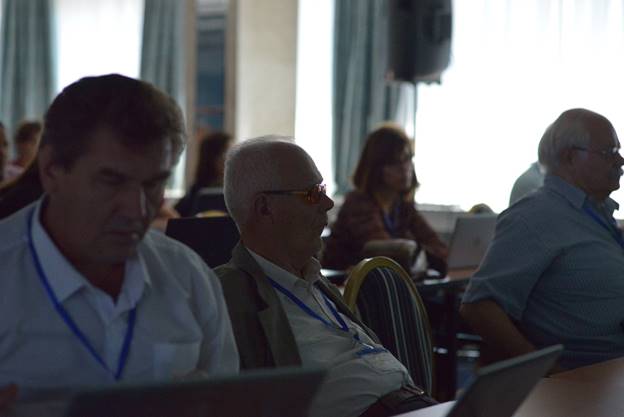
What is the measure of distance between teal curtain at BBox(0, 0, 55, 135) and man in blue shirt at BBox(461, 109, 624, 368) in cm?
740

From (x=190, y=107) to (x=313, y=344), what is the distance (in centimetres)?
656

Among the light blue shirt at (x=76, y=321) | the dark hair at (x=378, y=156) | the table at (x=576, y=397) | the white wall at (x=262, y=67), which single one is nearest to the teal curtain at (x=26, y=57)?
the white wall at (x=262, y=67)

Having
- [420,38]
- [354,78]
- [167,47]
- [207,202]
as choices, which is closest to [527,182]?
[207,202]

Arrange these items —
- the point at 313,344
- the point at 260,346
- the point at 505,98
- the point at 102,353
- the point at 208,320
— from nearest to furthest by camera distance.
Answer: the point at 102,353, the point at 208,320, the point at 260,346, the point at 313,344, the point at 505,98

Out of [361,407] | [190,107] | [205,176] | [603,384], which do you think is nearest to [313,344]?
[361,407]

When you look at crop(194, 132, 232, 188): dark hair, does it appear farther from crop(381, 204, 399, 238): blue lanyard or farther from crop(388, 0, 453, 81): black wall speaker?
crop(381, 204, 399, 238): blue lanyard

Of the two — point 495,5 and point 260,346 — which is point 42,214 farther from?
point 495,5

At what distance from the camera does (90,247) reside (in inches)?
49.0

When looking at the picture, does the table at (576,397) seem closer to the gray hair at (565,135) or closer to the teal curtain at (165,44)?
the gray hair at (565,135)

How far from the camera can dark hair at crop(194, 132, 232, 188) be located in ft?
20.6

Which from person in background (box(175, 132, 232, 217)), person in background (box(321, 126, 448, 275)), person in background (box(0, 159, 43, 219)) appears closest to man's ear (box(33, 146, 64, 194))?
person in background (box(0, 159, 43, 219))

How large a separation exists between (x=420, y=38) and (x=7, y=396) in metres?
5.40

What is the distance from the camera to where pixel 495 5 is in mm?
6953

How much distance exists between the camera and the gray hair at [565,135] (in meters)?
2.99
